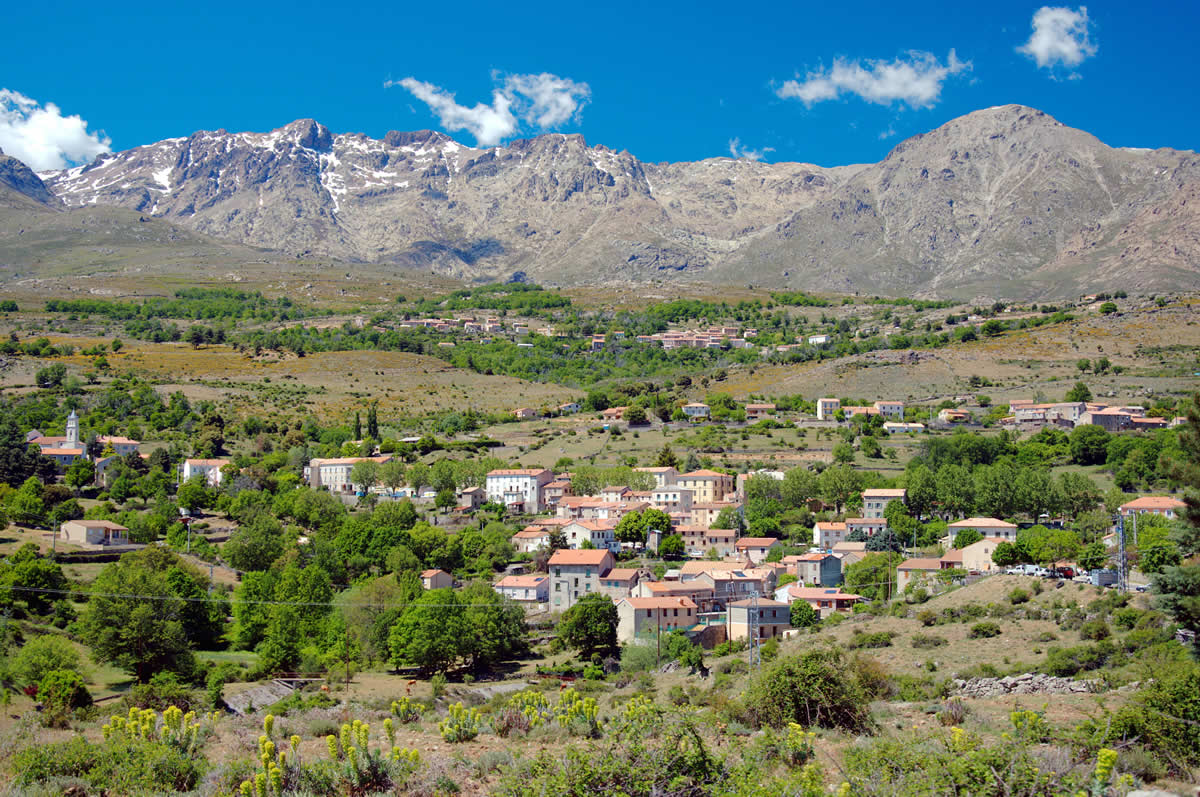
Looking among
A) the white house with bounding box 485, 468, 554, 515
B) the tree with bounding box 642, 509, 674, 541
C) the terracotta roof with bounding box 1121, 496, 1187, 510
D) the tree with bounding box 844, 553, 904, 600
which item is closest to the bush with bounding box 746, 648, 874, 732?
the tree with bounding box 844, 553, 904, 600

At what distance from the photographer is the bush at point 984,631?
2727cm

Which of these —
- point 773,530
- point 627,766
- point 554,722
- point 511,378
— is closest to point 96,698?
point 554,722

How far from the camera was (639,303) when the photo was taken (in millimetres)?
184750

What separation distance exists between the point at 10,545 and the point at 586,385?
75778 millimetres

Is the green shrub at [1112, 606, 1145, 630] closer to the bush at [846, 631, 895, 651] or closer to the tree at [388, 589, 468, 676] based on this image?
the bush at [846, 631, 895, 651]

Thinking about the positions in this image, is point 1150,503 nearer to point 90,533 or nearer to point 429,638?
point 429,638

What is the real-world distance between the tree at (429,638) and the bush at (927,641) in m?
16.1

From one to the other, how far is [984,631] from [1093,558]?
48.2 feet

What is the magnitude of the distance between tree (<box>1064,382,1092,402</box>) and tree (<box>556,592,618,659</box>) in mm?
61034

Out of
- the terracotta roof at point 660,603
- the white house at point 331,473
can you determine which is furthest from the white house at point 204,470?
the terracotta roof at point 660,603

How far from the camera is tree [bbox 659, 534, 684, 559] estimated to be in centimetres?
5522

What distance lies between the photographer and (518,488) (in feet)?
220

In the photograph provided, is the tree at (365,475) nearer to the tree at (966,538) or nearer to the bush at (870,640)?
the tree at (966,538)

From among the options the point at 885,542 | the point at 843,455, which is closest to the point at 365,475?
the point at 843,455
